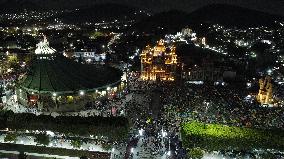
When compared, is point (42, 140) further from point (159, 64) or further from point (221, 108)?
point (159, 64)

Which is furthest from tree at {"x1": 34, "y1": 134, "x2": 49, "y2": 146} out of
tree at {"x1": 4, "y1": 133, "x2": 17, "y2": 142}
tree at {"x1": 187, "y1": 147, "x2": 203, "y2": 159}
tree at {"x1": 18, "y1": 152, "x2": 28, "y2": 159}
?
tree at {"x1": 187, "y1": 147, "x2": 203, "y2": 159}

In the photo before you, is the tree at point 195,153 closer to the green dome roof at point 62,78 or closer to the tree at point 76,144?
the tree at point 76,144

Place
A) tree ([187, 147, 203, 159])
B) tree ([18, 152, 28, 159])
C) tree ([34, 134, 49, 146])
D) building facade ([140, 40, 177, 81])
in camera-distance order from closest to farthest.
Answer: tree ([18, 152, 28, 159])
tree ([187, 147, 203, 159])
tree ([34, 134, 49, 146])
building facade ([140, 40, 177, 81])

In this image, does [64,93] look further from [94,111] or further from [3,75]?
[3,75]

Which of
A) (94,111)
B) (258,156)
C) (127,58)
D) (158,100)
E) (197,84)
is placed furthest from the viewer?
(127,58)

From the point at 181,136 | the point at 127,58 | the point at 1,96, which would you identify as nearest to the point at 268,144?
the point at 181,136

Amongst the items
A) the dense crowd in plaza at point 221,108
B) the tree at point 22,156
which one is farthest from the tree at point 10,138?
the dense crowd in plaza at point 221,108

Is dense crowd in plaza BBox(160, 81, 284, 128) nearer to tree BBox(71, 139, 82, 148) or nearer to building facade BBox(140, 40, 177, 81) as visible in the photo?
building facade BBox(140, 40, 177, 81)

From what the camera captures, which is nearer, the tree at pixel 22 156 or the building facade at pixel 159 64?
the tree at pixel 22 156
